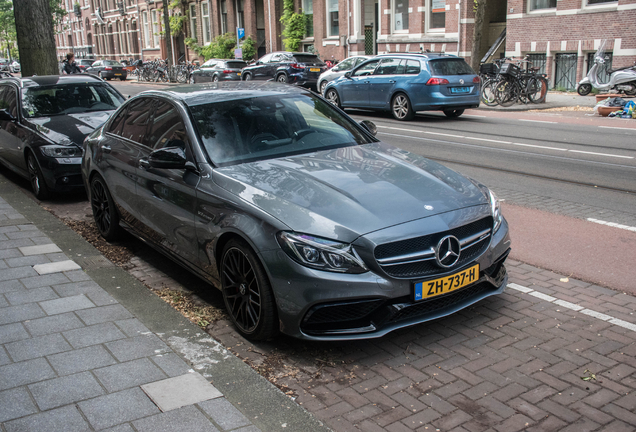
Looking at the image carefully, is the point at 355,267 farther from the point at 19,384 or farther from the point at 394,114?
the point at 394,114

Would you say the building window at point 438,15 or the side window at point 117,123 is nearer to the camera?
the side window at point 117,123

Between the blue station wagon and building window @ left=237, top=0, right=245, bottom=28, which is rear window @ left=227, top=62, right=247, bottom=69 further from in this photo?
the blue station wagon

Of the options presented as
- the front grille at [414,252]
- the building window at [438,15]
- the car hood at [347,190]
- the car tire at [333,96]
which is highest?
the building window at [438,15]

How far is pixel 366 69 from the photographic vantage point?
18094 mm

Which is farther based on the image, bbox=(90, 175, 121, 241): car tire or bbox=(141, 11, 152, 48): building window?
bbox=(141, 11, 152, 48): building window

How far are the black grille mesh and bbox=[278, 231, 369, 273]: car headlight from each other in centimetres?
22

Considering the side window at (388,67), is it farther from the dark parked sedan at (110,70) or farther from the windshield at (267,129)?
the dark parked sedan at (110,70)

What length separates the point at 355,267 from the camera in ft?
11.8

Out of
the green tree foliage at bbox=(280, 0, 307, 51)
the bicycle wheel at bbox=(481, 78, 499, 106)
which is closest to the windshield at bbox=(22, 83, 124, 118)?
the bicycle wheel at bbox=(481, 78, 499, 106)

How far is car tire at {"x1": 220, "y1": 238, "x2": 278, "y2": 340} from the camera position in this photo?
384cm

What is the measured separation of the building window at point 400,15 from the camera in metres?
31.5

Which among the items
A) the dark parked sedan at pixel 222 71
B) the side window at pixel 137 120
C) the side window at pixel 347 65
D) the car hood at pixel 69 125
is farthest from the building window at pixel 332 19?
the side window at pixel 137 120

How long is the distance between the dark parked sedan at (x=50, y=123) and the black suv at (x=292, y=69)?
56.0ft

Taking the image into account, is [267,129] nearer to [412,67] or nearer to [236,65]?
[412,67]
